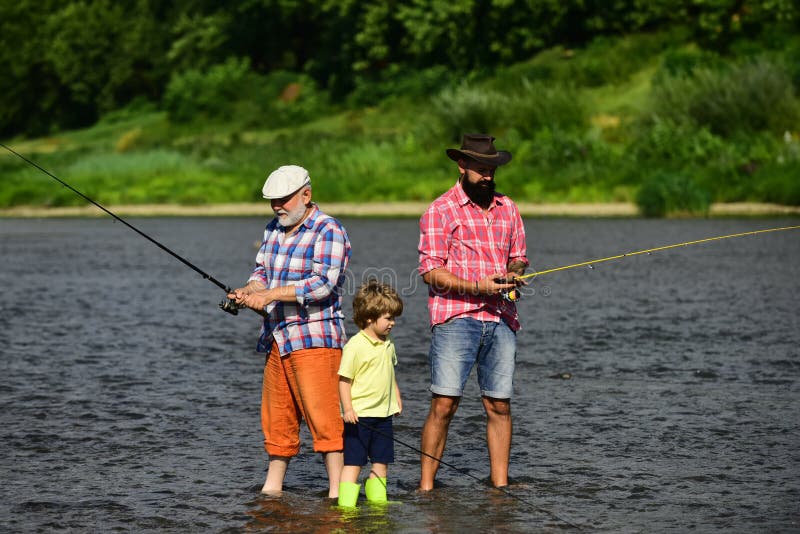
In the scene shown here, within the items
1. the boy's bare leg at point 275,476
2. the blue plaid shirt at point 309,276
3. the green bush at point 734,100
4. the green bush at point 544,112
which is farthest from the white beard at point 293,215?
the green bush at point 544,112

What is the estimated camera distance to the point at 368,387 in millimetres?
7184

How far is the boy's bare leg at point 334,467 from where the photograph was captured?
741 cm

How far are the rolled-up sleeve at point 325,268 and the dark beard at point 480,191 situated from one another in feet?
2.28

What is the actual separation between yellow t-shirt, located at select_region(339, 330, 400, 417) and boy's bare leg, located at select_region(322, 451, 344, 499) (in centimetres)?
33

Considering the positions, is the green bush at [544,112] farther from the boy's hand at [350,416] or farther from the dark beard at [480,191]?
the boy's hand at [350,416]

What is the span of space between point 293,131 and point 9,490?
50.4 meters

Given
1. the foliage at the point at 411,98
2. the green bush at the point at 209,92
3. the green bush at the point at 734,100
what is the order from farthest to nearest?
the green bush at the point at 209,92 < the foliage at the point at 411,98 < the green bush at the point at 734,100

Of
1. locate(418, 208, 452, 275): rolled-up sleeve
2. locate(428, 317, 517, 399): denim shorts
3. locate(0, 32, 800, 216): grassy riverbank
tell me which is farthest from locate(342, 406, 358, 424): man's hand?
locate(0, 32, 800, 216): grassy riverbank

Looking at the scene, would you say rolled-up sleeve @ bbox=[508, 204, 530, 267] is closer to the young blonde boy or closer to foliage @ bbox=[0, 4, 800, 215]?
the young blonde boy

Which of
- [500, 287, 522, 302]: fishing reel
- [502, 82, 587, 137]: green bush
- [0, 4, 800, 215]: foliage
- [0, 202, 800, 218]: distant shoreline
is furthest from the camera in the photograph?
[502, 82, 587, 137]: green bush

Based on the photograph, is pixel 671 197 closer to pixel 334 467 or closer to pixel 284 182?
pixel 334 467

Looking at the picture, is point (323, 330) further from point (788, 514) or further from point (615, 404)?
point (615, 404)

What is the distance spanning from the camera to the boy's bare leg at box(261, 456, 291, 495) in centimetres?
765

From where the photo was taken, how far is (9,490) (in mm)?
7879
